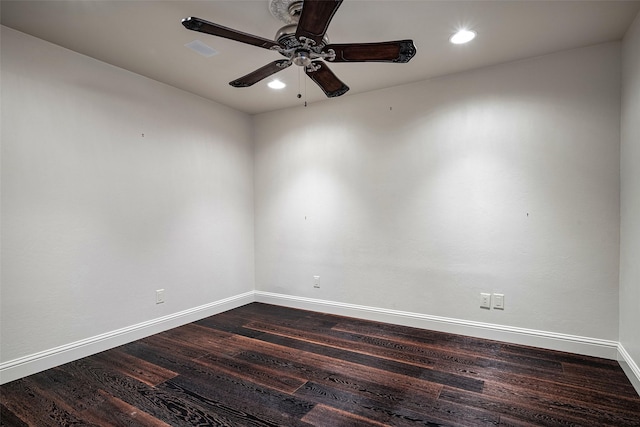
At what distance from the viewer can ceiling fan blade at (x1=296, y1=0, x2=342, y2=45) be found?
1430 mm

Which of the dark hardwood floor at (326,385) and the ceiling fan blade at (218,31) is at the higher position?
the ceiling fan blade at (218,31)

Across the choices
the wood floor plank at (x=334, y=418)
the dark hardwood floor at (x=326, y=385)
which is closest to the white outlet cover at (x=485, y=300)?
the dark hardwood floor at (x=326, y=385)

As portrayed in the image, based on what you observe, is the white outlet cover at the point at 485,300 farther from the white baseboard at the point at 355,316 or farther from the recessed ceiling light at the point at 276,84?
the recessed ceiling light at the point at 276,84

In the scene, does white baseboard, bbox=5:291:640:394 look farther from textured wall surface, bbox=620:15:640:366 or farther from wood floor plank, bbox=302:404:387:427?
wood floor plank, bbox=302:404:387:427

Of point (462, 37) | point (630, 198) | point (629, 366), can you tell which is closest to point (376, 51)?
point (462, 37)

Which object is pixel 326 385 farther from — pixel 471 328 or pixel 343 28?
pixel 343 28

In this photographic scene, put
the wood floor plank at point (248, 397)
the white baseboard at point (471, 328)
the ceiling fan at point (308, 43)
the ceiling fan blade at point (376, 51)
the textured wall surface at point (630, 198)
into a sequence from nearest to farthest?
the ceiling fan at point (308, 43) → the ceiling fan blade at point (376, 51) → the wood floor plank at point (248, 397) → the textured wall surface at point (630, 198) → the white baseboard at point (471, 328)

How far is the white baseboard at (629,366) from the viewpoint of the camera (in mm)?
2133

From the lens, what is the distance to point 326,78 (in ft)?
7.51

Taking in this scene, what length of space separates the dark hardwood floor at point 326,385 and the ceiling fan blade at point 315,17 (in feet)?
6.80

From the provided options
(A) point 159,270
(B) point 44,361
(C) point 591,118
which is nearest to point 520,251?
(C) point 591,118

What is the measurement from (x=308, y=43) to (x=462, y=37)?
1.37m

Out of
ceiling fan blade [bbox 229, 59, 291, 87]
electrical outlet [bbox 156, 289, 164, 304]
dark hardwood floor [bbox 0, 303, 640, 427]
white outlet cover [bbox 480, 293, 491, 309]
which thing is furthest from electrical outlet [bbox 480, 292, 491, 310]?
electrical outlet [bbox 156, 289, 164, 304]

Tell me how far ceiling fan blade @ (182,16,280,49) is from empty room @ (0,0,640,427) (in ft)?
0.05
